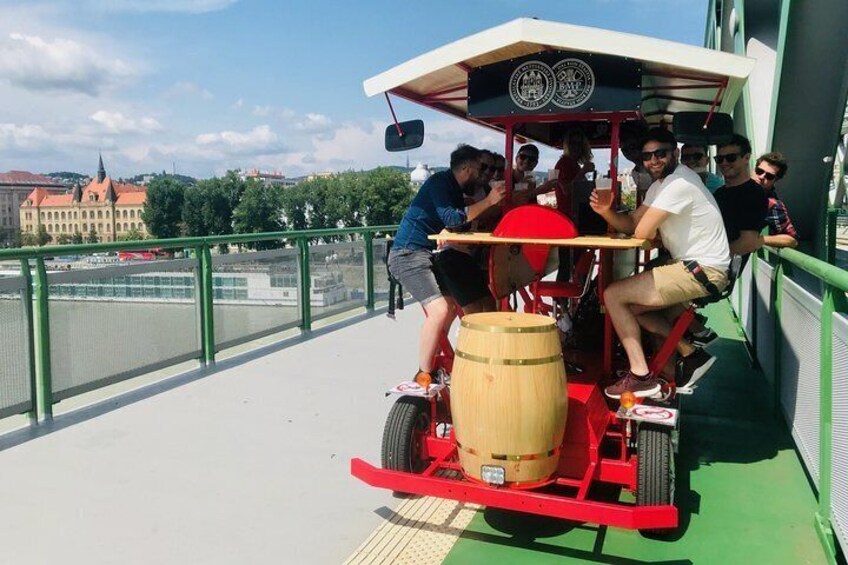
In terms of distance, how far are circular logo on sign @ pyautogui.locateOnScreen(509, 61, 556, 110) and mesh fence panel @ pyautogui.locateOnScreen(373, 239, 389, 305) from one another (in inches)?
271

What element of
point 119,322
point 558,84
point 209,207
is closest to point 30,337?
point 119,322

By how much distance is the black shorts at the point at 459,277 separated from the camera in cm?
473

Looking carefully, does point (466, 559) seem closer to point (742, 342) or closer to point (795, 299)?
point (795, 299)

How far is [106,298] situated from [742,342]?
744 centimetres

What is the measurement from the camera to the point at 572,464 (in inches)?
154

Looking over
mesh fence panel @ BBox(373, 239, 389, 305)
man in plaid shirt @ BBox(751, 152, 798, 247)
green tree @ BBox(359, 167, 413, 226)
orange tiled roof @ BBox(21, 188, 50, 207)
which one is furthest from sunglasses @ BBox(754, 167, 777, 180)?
orange tiled roof @ BBox(21, 188, 50, 207)

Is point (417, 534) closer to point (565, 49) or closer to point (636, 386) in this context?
point (636, 386)

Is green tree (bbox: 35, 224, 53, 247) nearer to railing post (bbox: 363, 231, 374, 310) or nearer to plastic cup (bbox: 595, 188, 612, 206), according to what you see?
railing post (bbox: 363, 231, 374, 310)

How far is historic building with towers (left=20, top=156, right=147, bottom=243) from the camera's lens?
161250 millimetres

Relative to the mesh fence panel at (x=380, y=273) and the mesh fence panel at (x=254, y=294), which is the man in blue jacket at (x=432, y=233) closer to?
the mesh fence panel at (x=254, y=294)

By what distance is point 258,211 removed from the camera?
119m

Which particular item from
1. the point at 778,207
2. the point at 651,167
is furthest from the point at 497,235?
the point at 778,207

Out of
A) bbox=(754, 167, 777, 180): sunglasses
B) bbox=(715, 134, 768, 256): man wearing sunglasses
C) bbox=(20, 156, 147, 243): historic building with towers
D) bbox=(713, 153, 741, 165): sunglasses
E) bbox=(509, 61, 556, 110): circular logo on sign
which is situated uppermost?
bbox=(509, 61, 556, 110): circular logo on sign

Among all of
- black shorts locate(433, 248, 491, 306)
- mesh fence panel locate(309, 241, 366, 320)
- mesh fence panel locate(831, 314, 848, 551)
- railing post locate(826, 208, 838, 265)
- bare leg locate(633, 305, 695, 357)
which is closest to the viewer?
mesh fence panel locate(831, 314, 848, 551)
